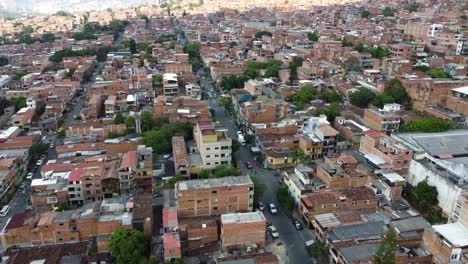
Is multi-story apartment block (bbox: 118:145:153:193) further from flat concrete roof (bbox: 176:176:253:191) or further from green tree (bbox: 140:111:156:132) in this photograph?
green tree (bbox: 140:111:156:132)

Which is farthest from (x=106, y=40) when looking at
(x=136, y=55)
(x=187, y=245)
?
(x=187, y=245)

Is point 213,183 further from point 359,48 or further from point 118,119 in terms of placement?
point 359,48

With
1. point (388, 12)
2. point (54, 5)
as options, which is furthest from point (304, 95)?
point (54, 5)

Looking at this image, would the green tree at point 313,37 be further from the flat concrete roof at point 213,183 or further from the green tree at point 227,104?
the flat concrete roof at point 213,183

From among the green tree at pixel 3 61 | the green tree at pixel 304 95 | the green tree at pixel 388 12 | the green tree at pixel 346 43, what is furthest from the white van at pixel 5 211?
the green tree at pixel 388 12

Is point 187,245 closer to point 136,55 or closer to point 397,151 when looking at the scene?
point 397,151
